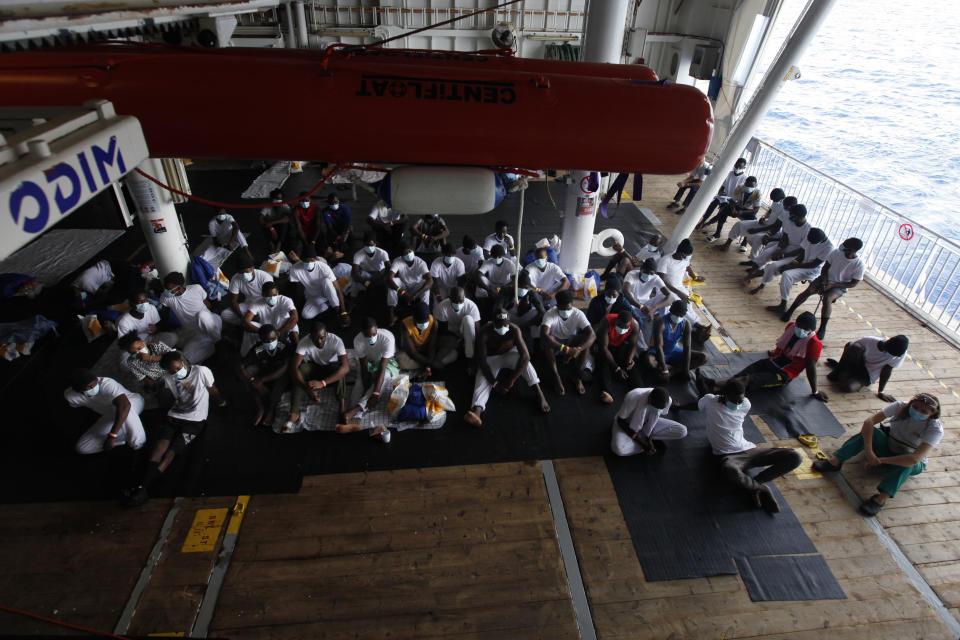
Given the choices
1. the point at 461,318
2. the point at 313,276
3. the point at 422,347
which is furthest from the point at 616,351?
the point at 313,276

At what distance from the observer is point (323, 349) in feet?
17.0

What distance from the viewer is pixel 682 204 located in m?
10.1

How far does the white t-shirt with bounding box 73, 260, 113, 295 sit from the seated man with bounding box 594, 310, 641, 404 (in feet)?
21.4

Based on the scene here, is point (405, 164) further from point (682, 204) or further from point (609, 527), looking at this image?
point (682, 204)

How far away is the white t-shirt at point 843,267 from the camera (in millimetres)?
6395

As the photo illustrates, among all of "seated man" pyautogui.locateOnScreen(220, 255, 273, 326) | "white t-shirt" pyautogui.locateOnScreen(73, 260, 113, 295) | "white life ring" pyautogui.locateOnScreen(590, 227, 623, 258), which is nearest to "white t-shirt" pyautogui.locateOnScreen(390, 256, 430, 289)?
"seated man" pyautogui.locateOnScreen(220, 255, 273, 326)

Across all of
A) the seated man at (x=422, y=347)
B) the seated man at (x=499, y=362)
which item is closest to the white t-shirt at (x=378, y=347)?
the seated man at (x=422, y=347)

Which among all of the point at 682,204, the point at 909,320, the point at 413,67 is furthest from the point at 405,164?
the point at 682,204

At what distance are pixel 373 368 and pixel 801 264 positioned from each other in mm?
6184

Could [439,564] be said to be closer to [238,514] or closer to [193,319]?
[238,514]

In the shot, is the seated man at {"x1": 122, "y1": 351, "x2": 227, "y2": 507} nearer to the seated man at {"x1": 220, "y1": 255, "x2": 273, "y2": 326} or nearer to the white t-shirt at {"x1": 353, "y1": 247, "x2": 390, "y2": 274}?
the seated man at {"x1": 220, "y1": 255, "x2": 273, "y2": 326}

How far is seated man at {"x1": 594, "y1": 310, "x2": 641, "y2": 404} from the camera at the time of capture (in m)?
5.60

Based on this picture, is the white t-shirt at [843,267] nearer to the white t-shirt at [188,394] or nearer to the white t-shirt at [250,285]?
the white t-shirt at [250,285]

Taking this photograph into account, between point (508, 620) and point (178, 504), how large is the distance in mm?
2912
